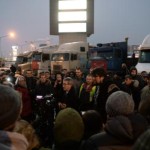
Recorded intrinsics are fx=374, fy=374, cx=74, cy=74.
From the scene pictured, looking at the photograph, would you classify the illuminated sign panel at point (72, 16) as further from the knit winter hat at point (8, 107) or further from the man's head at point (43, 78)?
the knit winter hat at point (8, 107)

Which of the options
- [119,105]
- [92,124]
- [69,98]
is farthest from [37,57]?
[119,105]

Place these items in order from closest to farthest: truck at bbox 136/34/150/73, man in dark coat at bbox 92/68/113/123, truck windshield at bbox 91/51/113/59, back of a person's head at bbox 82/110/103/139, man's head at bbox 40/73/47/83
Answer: back of a person's head at bbox 82/110/103/139 < man in dark coat at bbox 92/68/113/123 < man's head at bbox 40/73/47/83 < truck at bbox 136/34/150/73 < truck windshield at bbox 91/51/113/59

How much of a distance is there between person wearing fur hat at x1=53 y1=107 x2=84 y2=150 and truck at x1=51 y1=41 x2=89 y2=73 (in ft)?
71.4

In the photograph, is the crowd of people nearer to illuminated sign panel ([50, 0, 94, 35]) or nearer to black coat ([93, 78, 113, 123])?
black coat ([93, 78, 113, 123])

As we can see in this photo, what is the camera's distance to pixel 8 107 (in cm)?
215

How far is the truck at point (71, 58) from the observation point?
2539 cm

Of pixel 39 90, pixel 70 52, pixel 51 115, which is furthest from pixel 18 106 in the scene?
pixel 70 52

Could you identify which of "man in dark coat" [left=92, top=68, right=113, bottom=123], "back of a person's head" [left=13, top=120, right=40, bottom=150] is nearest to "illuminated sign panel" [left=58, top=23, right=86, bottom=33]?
"man in dark coat" [left=92, top=68, right=113, bottom=123]

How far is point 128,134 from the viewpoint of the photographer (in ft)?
9.09

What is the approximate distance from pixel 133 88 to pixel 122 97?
640 cm

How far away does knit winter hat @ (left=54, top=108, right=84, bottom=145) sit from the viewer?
3.13 metres

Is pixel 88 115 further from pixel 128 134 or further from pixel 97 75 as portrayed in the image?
pixel 97 75

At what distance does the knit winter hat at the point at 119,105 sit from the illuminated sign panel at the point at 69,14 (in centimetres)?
4573

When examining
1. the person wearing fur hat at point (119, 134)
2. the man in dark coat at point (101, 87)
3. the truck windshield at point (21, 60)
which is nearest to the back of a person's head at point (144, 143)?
the person wearing fur hat at point (119, 134)
